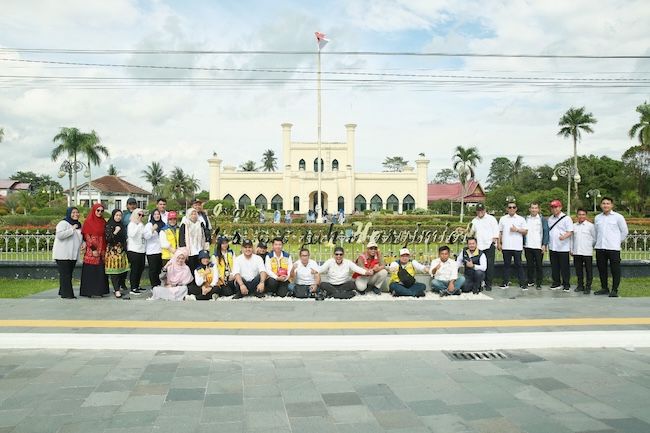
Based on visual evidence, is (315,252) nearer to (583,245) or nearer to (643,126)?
(583,245)

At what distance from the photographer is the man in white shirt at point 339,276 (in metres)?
8.30

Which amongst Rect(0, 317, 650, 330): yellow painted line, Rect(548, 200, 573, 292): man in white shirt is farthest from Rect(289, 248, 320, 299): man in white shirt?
Rect(548, 200, 573, 292): man in white shirt

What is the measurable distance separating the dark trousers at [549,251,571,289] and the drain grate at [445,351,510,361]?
14.7 feet

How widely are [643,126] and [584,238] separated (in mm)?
34364

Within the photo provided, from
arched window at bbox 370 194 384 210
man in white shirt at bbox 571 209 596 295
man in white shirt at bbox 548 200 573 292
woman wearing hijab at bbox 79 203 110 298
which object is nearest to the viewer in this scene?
woman wearing hijab at bbox 79 203 110 298

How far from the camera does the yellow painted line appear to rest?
6074 millimetres

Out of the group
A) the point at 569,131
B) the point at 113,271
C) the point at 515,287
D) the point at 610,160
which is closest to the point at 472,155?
the point at 569,131

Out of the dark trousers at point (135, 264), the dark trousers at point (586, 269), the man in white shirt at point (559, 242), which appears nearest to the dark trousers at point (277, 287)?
the dark trousers at point (135, 264)

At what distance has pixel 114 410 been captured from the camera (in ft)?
12.3

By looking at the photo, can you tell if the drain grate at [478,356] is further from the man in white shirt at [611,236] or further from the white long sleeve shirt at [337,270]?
the man in white shirt at [611,236]

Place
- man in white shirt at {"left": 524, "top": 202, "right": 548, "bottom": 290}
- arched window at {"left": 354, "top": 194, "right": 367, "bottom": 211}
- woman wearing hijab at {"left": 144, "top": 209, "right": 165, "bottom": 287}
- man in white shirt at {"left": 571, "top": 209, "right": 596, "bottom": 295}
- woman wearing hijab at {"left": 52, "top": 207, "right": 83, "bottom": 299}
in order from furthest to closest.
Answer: arched window at {"left": 354, "top": 194, "right": 367, "bottom": 211} → man in white shirt at {"left": 524, "top": 202, "right": 548, "bottom": 290} → man in white shirt at {"left": 571, "top": 209, "right": 596, "bottom": 295} → woman wearing hijab at {"left": 144, "top": 209, "right": 165, "bottom": 287} → woman wearing hijab at {"left": 52, "top": 207, "right": 83, "bottom": 299}

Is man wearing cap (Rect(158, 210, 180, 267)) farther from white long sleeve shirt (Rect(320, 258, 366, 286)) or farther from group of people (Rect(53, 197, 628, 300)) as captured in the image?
white long sleeve shirt (Rect(320, 258, 366, 286))

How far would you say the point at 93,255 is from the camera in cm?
816

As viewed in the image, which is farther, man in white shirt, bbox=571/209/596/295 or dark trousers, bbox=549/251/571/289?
dark trousers, bbox=549/251/571/289
